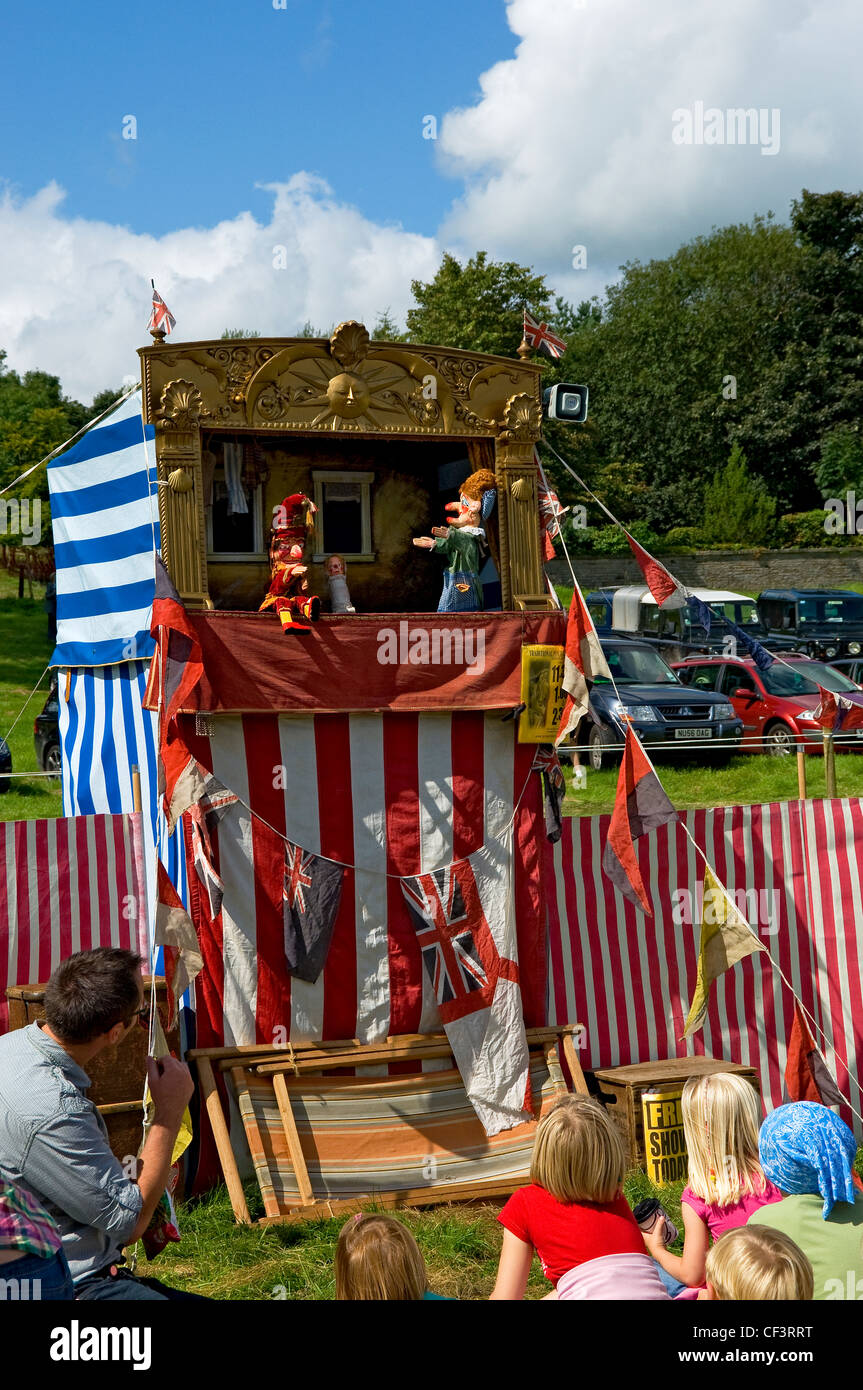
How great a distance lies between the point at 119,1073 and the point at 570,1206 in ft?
12.6

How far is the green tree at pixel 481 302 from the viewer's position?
39469mm

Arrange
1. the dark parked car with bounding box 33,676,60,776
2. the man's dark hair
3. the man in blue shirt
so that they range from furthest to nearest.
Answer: the dark parked car with bounding box 33,676,60,776, the man's dark hair, the man in blue shirt

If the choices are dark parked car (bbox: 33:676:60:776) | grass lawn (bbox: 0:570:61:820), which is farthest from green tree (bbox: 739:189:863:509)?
dark parked car (bbox: 33:676:60:776)

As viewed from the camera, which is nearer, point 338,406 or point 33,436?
point 338,406

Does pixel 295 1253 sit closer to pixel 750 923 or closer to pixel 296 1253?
pixel 296 1253

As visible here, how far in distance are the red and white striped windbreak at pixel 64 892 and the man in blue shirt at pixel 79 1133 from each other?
4.13 metres

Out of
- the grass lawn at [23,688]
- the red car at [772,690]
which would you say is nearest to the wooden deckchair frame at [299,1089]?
the grass lawn at [23,688]

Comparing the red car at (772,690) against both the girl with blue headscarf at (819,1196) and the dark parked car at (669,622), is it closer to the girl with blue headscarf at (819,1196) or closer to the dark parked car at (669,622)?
the dark parked car at (669,622)

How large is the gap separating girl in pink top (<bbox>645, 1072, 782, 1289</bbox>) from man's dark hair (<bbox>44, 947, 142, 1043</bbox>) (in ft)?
6.37

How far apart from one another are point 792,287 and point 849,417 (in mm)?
8520

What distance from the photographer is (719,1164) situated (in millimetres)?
4453

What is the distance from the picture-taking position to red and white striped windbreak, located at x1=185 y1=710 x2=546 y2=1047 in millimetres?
7773

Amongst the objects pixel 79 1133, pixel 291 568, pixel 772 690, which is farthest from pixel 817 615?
pixel 79 1133

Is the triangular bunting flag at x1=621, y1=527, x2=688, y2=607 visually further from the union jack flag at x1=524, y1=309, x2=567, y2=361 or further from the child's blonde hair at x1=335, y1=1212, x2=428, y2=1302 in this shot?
the child's blonde hair at x1=335, y1=1212, x2=428, y2=1302
